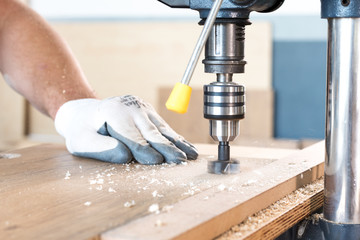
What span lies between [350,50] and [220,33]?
0.24 m

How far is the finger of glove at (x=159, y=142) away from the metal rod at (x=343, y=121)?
395 millimetres

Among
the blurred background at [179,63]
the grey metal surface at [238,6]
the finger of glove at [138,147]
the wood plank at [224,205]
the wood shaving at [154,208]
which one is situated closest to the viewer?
the wood plank at [224,205]

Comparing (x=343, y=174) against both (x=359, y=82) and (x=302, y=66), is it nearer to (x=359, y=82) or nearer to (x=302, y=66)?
(x=359, y=82)

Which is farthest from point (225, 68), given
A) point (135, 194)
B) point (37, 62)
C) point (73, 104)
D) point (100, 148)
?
point (37, 62)

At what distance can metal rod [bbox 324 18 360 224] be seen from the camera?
93cm

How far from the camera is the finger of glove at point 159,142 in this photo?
128 cm

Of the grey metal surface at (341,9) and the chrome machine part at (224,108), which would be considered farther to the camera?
the chrome machine part at (224,108)

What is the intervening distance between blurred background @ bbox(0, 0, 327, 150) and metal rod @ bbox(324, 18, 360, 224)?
2.36 metres

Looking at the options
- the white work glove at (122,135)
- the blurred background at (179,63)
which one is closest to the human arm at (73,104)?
the white work glove at (122,135)

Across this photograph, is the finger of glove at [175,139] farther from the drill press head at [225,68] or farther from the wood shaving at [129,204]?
the wood shaving at [129,204]

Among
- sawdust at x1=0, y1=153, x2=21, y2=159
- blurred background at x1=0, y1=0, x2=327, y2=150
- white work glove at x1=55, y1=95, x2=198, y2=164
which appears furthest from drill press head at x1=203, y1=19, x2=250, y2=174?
blurred background at x1=0, y1=0, x2=327, y2=150

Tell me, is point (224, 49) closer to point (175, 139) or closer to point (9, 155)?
point (175, 139)

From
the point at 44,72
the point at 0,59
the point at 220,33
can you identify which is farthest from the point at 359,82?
the point at 0,59

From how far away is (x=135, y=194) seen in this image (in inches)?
39.0
